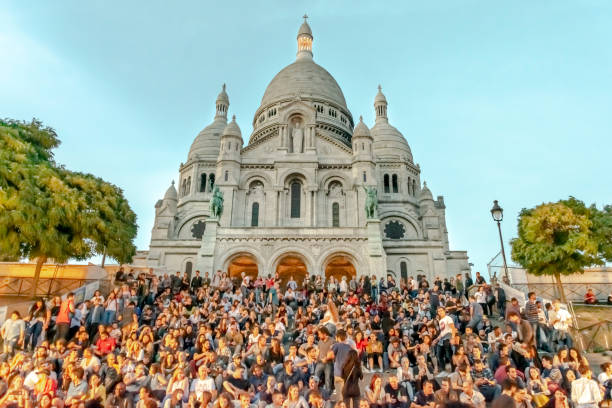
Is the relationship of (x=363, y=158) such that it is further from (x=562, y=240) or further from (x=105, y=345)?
(x=105, y=345)

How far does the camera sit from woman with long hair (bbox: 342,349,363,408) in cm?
823

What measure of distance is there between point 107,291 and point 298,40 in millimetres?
47330

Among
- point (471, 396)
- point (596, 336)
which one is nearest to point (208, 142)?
point (596, 336)

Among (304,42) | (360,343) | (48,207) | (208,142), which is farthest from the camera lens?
(304,42)

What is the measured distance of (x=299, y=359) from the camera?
10438 mm

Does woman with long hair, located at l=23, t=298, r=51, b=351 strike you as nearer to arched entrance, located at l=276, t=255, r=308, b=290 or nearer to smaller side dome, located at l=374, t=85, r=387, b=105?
arched entrance, located at l=276, t=255, r=308, b=290

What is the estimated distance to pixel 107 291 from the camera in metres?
20.7

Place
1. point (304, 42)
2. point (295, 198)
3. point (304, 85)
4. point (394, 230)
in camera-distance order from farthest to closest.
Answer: point (304, 42)
point (304, 85)
point (394, 230)
point (295, 198)

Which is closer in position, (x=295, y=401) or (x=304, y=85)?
(x=295, y=401)

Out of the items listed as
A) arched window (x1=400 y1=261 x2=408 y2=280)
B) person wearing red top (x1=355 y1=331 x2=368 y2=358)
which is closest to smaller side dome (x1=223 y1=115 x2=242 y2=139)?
arched window (x1=400 y1=261 x2=408 y2=280)

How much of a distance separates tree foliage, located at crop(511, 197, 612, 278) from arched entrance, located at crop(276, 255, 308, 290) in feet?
42.9

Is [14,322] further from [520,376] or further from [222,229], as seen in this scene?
→ [222,229]

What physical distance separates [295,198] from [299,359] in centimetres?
2244

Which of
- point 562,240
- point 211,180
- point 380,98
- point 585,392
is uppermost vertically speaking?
point 380,98
